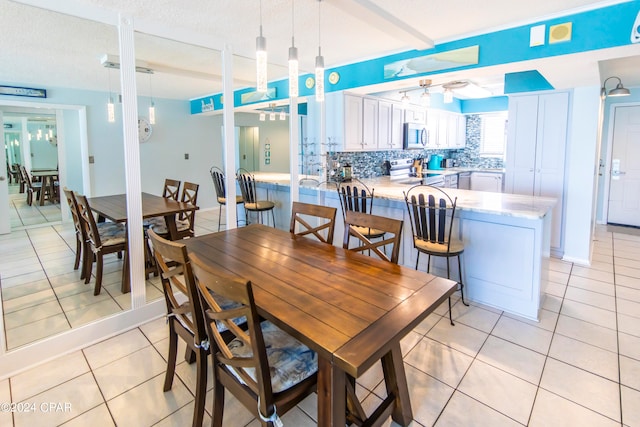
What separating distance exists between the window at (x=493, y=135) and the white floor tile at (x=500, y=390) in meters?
5.96

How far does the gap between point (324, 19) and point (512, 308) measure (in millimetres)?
2814

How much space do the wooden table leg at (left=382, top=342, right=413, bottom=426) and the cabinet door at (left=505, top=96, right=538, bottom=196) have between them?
3.77 meters

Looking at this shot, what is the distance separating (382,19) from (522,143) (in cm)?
302

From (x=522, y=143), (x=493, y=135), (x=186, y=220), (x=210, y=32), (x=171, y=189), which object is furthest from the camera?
(x=493, y=135)

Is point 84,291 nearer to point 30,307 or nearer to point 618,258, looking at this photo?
point 30,307

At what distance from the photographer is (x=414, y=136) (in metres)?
5.79

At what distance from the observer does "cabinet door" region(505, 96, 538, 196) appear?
436cm

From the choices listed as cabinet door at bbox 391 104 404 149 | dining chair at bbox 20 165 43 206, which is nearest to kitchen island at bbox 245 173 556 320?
cabinet door at bbox 391 104 404 149

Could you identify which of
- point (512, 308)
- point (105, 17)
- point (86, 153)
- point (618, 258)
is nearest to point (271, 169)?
point (86, 153)

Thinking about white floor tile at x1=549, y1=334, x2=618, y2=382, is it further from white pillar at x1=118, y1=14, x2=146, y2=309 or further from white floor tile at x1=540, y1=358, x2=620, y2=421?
white pillar at x1=118, y1=14, x2=146, y2=309

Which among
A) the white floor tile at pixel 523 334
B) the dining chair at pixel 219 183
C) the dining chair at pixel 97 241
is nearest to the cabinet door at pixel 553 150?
the white floor tile at pixel 523 334

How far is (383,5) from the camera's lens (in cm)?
242
